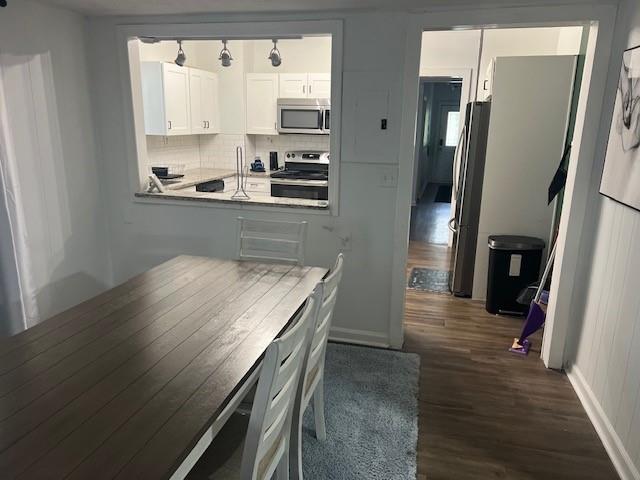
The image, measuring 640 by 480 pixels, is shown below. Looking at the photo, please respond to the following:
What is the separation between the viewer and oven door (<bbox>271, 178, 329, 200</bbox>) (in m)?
4.67

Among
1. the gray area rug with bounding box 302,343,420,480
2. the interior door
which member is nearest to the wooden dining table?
the gray area rug with bounding box 302,343,420,480

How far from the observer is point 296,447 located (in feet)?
6.02

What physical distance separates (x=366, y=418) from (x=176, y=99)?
3.60 m

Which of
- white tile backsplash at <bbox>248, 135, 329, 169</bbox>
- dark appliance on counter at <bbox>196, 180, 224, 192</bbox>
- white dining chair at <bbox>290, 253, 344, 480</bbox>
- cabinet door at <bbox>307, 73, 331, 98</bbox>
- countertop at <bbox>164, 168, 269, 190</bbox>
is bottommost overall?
white dining chair at <bbox>290, 253, 344, 480</bbox>

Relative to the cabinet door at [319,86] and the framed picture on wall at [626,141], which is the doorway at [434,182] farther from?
the framed picture on wall at [626,141]

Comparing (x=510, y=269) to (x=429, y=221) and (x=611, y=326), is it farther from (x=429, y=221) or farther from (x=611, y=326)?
(x=429, y=221)

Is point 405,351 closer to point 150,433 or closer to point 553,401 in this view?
point 553,401

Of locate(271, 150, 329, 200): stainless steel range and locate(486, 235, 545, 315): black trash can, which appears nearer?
locate(486, 235, 545, 315): black trash can

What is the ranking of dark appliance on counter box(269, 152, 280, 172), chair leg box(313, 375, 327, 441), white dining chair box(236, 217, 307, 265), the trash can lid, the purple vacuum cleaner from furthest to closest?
dark appliance on counter box(269, 152, 280, 172) < the trash can lid < the purple vacuum cleaner < white dining chair box(236, 217, 307, 265) < chair leg box(313, 375, 327, 441)

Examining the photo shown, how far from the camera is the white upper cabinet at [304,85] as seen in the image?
511cm

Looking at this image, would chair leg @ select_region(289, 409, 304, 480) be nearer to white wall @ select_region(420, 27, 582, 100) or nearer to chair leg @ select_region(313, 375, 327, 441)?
chair leg @ select_region(313, 375, 327, 441)

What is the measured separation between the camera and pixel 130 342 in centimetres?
159

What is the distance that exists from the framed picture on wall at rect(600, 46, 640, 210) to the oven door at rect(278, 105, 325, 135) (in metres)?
3.21

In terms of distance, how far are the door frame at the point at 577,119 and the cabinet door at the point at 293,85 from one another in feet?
8.70
